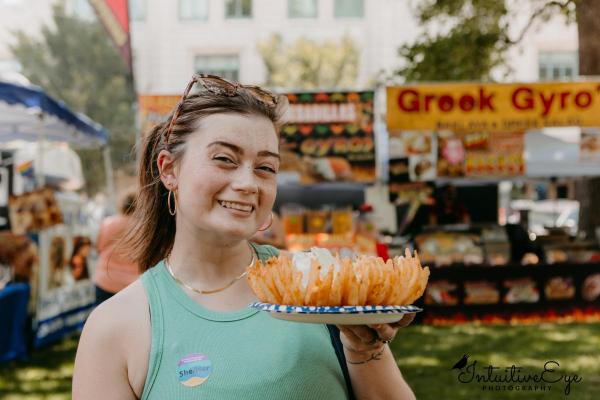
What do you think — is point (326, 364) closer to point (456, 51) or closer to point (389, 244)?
point (389, 244)

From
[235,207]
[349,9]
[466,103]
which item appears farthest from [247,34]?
[235,207]

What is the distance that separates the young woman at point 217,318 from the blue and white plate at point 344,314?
0.06 m

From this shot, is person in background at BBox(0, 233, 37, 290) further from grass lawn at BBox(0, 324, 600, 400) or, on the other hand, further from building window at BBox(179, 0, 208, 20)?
building window at BBox(179, 0, 208, 20)

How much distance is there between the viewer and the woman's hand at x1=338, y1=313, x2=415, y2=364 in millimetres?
1802

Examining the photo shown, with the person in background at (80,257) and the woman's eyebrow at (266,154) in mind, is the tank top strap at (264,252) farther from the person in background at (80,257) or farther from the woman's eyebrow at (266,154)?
the person in background at (80,257)

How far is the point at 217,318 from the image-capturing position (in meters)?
1.98

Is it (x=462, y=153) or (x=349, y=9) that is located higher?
(x=349, y=9)

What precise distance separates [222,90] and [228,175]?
0.81 feet

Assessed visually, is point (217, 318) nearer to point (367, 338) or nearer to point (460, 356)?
point (367, 338)

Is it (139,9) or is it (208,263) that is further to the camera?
(139,9)

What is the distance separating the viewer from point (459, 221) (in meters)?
11.3

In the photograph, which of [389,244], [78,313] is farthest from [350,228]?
[78,313]

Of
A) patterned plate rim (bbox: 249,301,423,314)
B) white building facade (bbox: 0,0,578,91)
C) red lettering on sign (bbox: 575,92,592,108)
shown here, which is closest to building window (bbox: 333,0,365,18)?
white building facade (bbox: 0,0,578,91)

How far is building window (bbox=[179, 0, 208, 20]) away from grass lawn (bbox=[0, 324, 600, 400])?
95.9 feet
